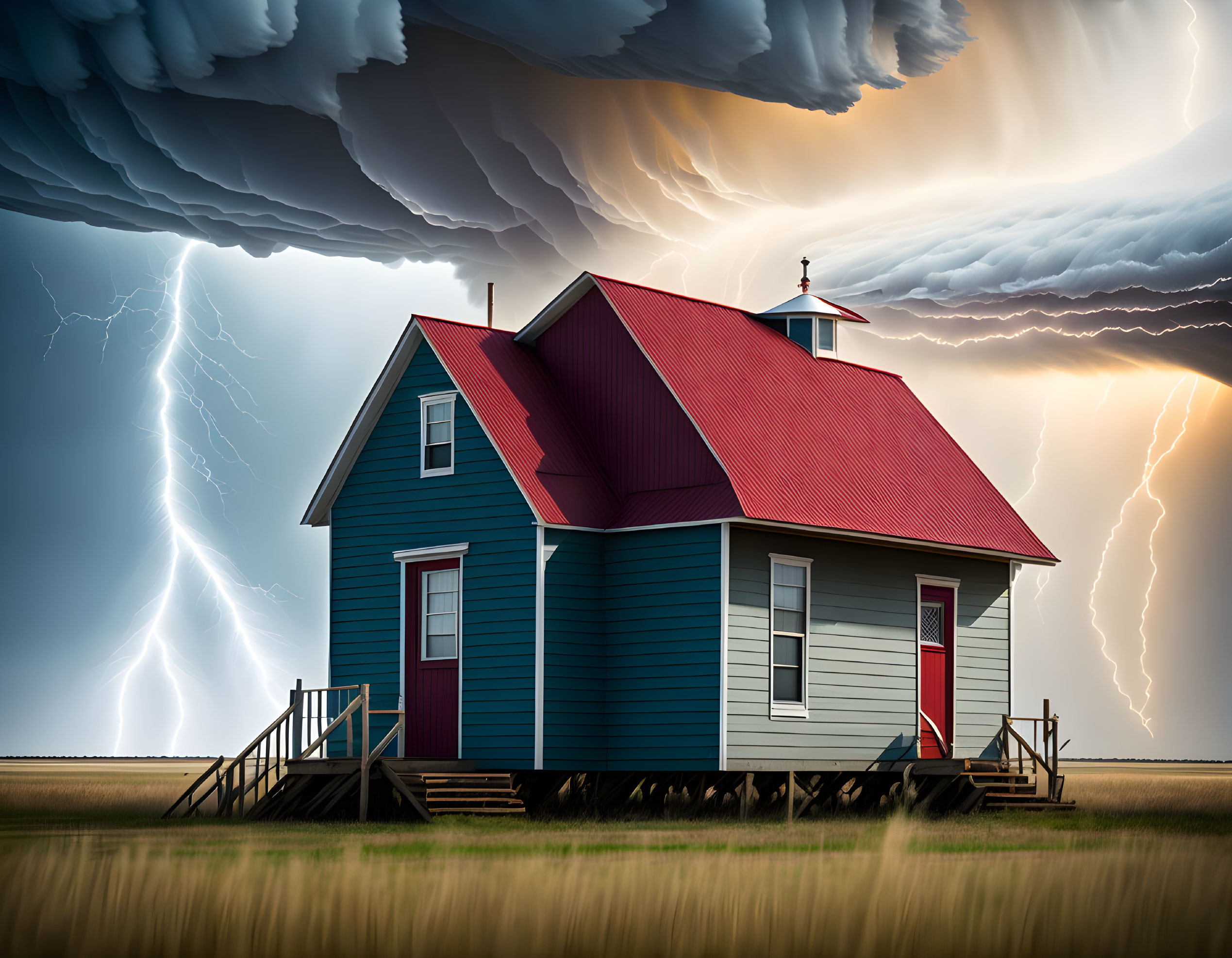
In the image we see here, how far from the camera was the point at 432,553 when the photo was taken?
25250 mm

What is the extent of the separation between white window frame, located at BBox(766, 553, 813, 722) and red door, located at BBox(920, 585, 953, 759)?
3.14m

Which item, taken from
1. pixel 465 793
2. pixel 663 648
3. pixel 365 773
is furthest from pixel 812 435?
pixel 365 773

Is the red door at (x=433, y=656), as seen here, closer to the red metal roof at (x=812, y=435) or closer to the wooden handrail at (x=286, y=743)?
the wooden handrail at (x=286, y=743)

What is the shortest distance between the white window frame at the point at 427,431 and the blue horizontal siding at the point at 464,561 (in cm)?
6

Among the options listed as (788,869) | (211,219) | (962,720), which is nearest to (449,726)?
(962,720)

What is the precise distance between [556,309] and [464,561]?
171 inches

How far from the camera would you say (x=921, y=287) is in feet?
229

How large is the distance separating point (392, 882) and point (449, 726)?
11.5 meters

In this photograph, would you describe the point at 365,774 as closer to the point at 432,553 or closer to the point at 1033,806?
the point at 432,553

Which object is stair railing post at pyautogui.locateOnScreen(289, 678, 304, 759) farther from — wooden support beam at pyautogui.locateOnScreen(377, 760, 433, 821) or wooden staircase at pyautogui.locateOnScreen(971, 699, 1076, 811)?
wooden staircase at pyautogui.locateOnScreen(971, 699, 1076, 811)

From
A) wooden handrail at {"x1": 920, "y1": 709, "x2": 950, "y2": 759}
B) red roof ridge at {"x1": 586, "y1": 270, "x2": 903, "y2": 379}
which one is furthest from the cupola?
wooden handrail at {"x1": 920, "y1": 709, "x2": 950, "y2": 759}

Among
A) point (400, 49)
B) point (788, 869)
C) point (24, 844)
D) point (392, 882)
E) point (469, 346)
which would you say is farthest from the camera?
point (400, 49)

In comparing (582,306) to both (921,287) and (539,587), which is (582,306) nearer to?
(539,587)

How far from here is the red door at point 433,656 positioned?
2484 centimetres
